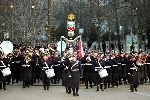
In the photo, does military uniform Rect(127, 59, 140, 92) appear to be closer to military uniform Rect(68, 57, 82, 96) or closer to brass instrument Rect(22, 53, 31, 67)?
military uniform Rect(68, 57, 82, 96)

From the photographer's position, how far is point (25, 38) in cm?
4484

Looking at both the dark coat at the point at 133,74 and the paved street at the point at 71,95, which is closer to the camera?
the paved street at the point at 71,95

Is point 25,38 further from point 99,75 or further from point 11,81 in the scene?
point 99,75

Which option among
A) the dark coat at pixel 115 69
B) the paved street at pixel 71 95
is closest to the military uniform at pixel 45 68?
the paved street at pixel 71 95

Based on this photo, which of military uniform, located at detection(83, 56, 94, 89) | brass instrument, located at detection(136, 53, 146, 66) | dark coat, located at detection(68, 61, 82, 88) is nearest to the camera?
dark coat, located at detection(68, 61, 82, 88)

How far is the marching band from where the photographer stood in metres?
19.5

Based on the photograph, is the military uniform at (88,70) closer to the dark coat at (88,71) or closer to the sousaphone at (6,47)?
the dark coat at (88,71)

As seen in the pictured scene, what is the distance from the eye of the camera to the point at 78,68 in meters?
19.0

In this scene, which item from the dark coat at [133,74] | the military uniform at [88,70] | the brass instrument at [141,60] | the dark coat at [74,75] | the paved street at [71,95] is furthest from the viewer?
the military uniform at [88,70]

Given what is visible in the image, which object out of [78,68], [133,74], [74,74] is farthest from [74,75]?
[133,74]

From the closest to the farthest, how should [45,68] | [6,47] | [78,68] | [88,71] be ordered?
[78,68]
[45,68]
[88,71]
[6,47]

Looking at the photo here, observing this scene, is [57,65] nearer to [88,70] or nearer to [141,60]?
[88,70]

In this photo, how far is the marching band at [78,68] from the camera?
1952cm

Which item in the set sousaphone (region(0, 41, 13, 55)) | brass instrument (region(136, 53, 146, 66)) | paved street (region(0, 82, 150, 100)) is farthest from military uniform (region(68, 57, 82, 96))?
sousaphone (region(0, 41, 13, 55))
